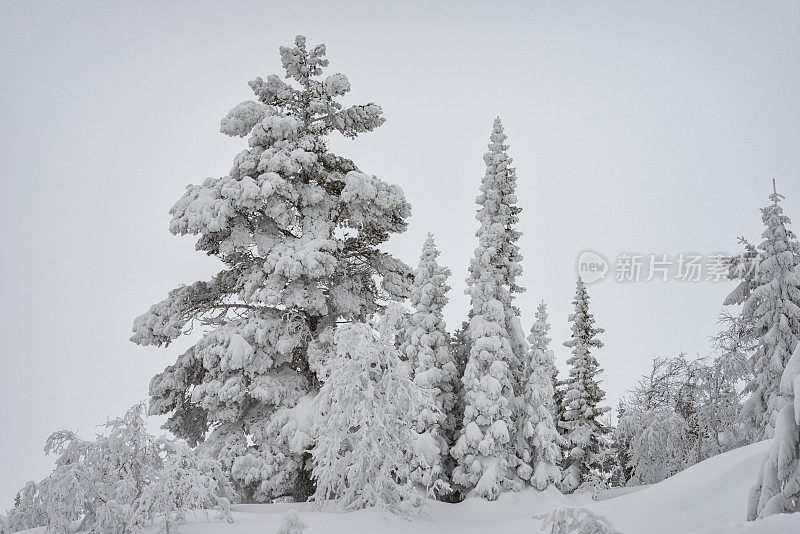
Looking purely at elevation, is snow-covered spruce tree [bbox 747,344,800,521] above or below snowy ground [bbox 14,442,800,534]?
above

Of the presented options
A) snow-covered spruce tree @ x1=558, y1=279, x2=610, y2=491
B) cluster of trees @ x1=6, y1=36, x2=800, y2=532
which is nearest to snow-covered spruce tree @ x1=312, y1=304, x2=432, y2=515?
cluster of trees @ x1=6, y1=36, x2=800, y2=532

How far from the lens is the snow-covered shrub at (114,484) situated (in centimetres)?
1002

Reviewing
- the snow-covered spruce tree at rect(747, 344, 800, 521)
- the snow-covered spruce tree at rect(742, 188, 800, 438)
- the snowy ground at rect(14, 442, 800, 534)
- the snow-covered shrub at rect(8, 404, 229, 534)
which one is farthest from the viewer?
the snow-covered spruce tree at rect(742, 188, 800, 438)

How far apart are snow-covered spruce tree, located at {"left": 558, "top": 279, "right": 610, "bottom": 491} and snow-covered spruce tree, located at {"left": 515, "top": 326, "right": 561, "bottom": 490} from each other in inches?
263

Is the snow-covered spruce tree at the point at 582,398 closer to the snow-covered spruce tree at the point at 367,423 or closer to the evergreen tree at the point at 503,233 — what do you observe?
the evergreen tree at the point at 503,233

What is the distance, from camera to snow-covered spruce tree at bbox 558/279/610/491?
96.3 ft

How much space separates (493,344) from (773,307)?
10551 mm

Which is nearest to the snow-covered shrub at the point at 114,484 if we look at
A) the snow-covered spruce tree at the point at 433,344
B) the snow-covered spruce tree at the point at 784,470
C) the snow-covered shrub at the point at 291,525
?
the snow-covered shrub at the point at 291,525

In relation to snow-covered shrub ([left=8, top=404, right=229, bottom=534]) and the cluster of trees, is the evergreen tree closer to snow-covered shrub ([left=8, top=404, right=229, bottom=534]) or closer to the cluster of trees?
the cluster of trees

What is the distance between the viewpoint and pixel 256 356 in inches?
690

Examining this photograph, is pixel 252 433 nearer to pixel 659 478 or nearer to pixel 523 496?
pixel 523 496

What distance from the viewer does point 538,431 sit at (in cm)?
2269

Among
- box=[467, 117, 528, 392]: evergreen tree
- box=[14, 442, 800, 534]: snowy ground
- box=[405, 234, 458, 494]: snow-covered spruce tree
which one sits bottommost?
box=[14, 442, 800, 534]: snowy ground

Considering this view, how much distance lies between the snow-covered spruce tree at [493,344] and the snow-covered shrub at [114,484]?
12139 mm
